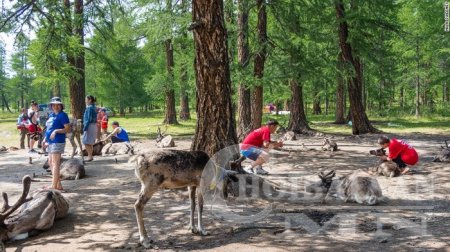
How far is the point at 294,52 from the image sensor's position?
13.7 m

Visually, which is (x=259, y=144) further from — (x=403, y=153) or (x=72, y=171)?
(x=72, y=171)

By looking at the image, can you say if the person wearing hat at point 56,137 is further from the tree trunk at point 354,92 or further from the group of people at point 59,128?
the tree trunk at point 354,92

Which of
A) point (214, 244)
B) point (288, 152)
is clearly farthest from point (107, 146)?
point (214, 244)

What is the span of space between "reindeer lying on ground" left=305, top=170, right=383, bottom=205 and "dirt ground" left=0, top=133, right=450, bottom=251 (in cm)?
22

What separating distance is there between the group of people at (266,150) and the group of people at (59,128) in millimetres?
4038

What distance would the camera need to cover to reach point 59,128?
8422 mm

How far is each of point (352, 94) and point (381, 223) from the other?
1405 cm

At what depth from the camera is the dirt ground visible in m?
5.37

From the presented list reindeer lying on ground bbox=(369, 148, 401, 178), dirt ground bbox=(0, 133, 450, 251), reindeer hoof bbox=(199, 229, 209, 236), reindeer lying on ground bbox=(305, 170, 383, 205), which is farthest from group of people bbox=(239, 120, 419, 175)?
reindeer hoof bbox=(199, 229, 209, 236)

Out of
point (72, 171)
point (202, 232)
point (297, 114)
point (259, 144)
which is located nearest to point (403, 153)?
point (259, 144)

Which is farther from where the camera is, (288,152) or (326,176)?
(288,152)

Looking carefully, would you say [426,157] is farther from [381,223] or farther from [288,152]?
[381,223]

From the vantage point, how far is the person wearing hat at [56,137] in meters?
8.28

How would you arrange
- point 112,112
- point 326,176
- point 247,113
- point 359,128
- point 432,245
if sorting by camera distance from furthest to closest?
point 112,112, point 359,128, point 247,113, point 326,176, point 432,245
